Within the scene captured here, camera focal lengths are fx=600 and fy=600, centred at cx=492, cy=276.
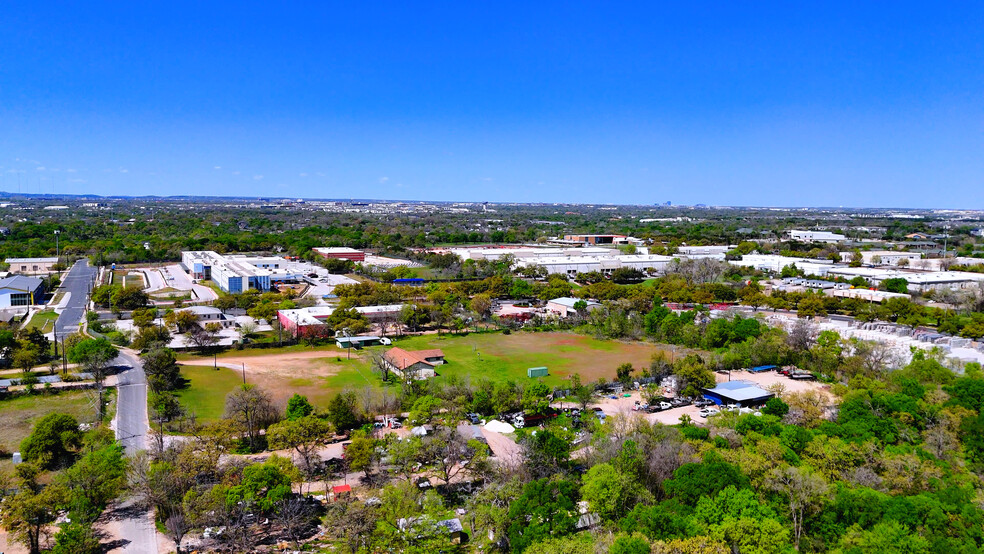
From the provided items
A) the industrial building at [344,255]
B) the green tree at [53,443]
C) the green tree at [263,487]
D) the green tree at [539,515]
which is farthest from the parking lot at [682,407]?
the industrial building at [344,255]

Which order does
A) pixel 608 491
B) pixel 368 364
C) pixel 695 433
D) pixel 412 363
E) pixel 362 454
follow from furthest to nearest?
pixel 368 364, pixel 412 363, pixel 695 433, pixel 362 454, pixel 608 491

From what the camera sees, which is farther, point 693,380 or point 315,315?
point 315,315

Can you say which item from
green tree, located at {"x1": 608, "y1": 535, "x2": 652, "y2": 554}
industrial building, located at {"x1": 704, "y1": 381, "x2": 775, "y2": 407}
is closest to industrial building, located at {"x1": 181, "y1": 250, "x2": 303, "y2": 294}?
industrial building, located at {"x1": 704, "y1": 381, "x2": 775, "y2": 407}

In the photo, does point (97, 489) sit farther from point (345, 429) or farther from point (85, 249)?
point (85, 249)

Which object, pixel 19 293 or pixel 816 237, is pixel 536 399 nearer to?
pixel 19 293

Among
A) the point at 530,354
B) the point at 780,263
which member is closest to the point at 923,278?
the point at 780,263

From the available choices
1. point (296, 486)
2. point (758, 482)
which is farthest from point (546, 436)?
point (296, 486)

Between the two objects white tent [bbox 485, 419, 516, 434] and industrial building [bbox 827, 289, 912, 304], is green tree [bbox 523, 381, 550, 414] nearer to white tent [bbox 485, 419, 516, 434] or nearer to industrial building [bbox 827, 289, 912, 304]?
white tent [bbox 485, 419, 516, 434]
